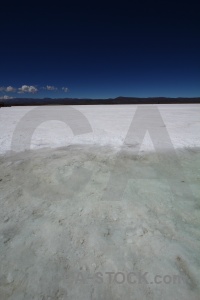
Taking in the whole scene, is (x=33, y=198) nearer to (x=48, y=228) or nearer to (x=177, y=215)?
(x=48, y=228)

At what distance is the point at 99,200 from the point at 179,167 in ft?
6.31

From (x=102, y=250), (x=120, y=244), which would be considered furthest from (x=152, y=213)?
(x=102, y=250)

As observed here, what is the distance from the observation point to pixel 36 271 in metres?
1.80

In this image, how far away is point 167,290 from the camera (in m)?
1.64

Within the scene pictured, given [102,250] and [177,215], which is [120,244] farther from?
[177,215]

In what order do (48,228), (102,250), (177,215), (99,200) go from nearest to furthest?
1. (102,250)
2. (48,228)
3. (177,215)
4. (99,200)

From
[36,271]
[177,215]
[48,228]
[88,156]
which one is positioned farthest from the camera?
[88,156]

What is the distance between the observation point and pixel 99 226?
93.6 inches

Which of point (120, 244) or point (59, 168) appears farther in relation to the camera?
point (59, 168)

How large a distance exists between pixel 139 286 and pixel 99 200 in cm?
133

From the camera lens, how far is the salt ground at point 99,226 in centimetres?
169

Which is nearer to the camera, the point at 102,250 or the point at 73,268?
the point at 73,268

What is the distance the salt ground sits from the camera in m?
1.69

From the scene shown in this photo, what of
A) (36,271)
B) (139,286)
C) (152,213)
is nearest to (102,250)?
(139,286)
